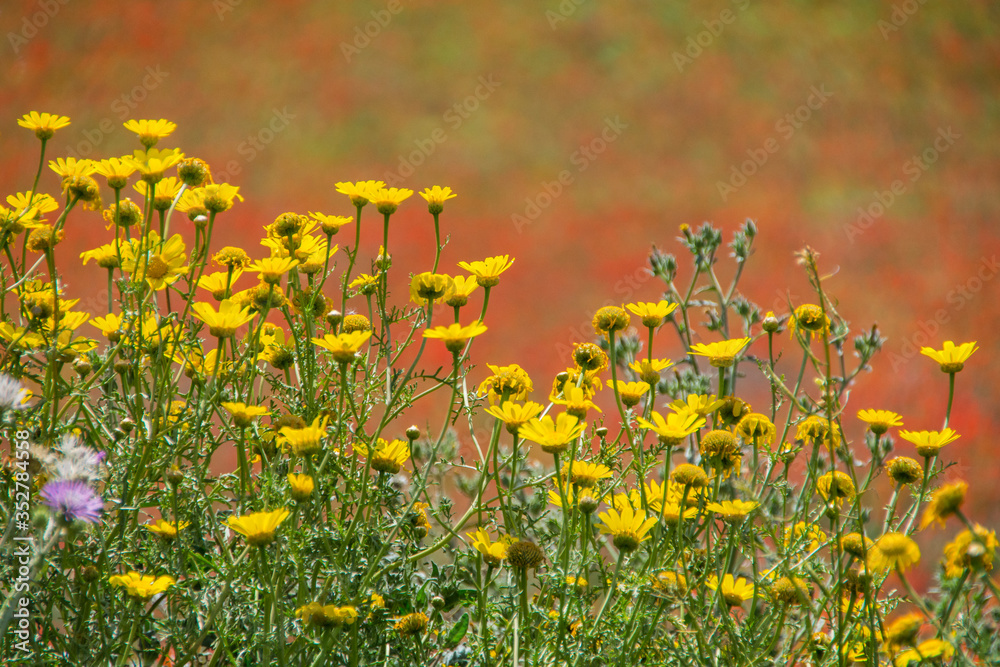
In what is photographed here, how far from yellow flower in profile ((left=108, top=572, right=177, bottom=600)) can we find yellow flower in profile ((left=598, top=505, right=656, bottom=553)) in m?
0.35

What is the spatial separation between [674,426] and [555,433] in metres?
0.11

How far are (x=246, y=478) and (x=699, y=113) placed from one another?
8.59 feet

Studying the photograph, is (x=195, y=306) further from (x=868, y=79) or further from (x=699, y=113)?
(x=868, y=79)

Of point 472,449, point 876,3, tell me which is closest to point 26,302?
point 472,449

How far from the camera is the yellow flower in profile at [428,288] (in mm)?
786

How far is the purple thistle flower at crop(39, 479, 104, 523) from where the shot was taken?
1.73 feet

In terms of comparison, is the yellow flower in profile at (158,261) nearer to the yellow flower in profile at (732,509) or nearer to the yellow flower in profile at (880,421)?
the yellow flower in profile at (732,509)

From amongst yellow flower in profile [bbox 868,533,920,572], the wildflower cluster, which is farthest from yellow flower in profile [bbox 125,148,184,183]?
yellow flower in profile [bbox 868,533,920,572]

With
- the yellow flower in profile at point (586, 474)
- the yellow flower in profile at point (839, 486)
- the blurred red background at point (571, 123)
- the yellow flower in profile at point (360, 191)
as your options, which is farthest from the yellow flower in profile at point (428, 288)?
the blurred red background at point (571, 123)

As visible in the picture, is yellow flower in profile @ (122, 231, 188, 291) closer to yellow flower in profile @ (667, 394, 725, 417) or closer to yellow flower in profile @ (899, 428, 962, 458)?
yellow flower in profile @ (667, 394, 725, 417)

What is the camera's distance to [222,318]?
73cm

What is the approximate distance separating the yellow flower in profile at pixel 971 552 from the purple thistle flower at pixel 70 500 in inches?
23.0

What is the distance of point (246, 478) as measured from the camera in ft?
2.28

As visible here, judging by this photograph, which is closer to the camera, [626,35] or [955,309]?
[955,309]
